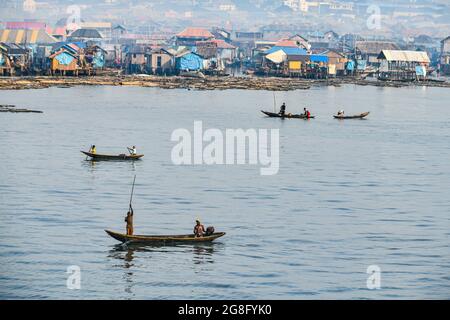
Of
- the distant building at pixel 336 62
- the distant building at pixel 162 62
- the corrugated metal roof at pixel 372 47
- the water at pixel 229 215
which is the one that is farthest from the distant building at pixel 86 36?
the water at pixel 229 215

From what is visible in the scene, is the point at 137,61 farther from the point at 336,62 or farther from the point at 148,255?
the point at 148,255

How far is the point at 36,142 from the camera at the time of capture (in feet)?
177

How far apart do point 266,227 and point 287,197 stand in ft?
20.0

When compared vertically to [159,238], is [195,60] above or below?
above

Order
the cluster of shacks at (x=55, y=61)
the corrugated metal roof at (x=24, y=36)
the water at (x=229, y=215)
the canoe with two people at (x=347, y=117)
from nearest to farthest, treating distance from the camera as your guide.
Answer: the water at (x=229, y=215)
the canoe with two people at (x=347, y=117)
the cluster of shacks at (x=55, y=61)
the corrugated metal roof at (x=24, y=36)

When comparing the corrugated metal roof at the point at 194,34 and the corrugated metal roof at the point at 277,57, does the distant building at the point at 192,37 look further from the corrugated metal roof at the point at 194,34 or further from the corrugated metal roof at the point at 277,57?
the corrugated metal roof at the point at 277,57

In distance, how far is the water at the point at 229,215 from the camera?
26.2 m

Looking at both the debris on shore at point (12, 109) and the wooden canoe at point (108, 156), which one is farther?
the debris on shore at point (12, 109)

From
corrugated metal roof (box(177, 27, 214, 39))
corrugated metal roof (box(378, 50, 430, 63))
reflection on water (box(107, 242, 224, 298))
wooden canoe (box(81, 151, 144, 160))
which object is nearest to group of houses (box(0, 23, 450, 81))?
corrugated metal roof (box(378, 50, 430, 63))

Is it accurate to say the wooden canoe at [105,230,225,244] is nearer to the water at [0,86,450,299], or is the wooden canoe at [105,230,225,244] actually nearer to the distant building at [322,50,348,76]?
the water at [0,86,450,299]

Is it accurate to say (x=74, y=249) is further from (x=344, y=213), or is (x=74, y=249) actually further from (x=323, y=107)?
(x=323, y=107)

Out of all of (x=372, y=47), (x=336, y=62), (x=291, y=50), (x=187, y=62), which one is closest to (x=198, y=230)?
(x=187, y=62)

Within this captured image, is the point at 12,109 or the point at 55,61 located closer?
the point at 12,109

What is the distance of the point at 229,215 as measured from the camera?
3456cm
